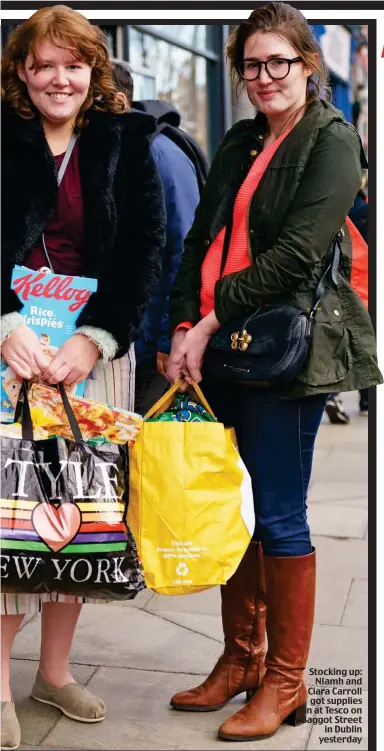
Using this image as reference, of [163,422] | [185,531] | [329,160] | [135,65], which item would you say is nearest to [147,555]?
[185,531]

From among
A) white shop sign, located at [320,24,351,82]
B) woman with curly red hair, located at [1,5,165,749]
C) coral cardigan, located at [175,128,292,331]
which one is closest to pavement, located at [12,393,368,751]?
woman with curly red hair, located at [1,5,165,749]

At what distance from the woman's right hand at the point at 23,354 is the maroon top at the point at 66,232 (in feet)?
0.68

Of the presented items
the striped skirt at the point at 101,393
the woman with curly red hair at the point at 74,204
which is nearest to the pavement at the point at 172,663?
the woman with curly red hair at the point at 74,204

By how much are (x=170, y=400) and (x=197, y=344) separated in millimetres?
186

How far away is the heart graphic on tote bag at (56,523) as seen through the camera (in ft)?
9.38

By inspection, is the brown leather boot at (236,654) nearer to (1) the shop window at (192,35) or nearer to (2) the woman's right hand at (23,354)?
(2) the woman's right hand at (23,354)

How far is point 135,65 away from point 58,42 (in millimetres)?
5062

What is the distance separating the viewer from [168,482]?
2.97 metres

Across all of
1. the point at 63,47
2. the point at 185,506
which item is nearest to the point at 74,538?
the point at 185,506

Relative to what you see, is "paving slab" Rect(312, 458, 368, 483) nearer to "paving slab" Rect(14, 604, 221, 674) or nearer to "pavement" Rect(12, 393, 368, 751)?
"pavement" Rect(12, 393, 368, 751)

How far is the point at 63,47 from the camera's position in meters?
3.01

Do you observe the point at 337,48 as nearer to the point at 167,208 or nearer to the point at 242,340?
the point at 167,208

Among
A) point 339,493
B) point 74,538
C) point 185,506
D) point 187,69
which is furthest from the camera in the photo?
point 187,69

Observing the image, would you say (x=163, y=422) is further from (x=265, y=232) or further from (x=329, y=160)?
(x=329, y=160)
